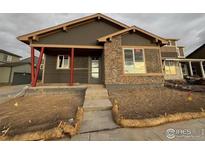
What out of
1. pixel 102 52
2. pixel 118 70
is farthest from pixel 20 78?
pixel 118 70

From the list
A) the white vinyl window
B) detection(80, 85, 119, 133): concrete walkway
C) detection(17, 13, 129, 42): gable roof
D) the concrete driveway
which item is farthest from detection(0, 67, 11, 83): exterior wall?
the white vinyl window

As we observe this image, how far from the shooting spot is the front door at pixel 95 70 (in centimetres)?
1011

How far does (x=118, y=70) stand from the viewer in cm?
762

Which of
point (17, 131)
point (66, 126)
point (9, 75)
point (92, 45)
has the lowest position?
point (17, 131)

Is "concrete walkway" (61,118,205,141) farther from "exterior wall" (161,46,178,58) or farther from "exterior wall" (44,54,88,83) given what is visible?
"exterior wall" (161,46,178,58)

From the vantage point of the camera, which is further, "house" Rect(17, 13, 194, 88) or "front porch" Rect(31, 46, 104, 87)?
"front porch" Rect(31, 46, 104, 87)

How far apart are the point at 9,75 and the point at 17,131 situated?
2447 centimetres

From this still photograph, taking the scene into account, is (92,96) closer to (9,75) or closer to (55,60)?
(55,60)

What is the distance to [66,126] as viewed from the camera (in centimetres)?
271

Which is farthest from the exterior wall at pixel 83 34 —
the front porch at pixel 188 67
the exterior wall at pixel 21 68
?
the exterior wall at pixel 21 68

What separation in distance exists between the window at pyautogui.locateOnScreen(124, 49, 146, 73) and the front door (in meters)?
3.11

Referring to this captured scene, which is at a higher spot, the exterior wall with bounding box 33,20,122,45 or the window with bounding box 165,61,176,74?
the exterior wall with bounding box 33,20,122,45

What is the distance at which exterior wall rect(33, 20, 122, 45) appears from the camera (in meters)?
8.58
